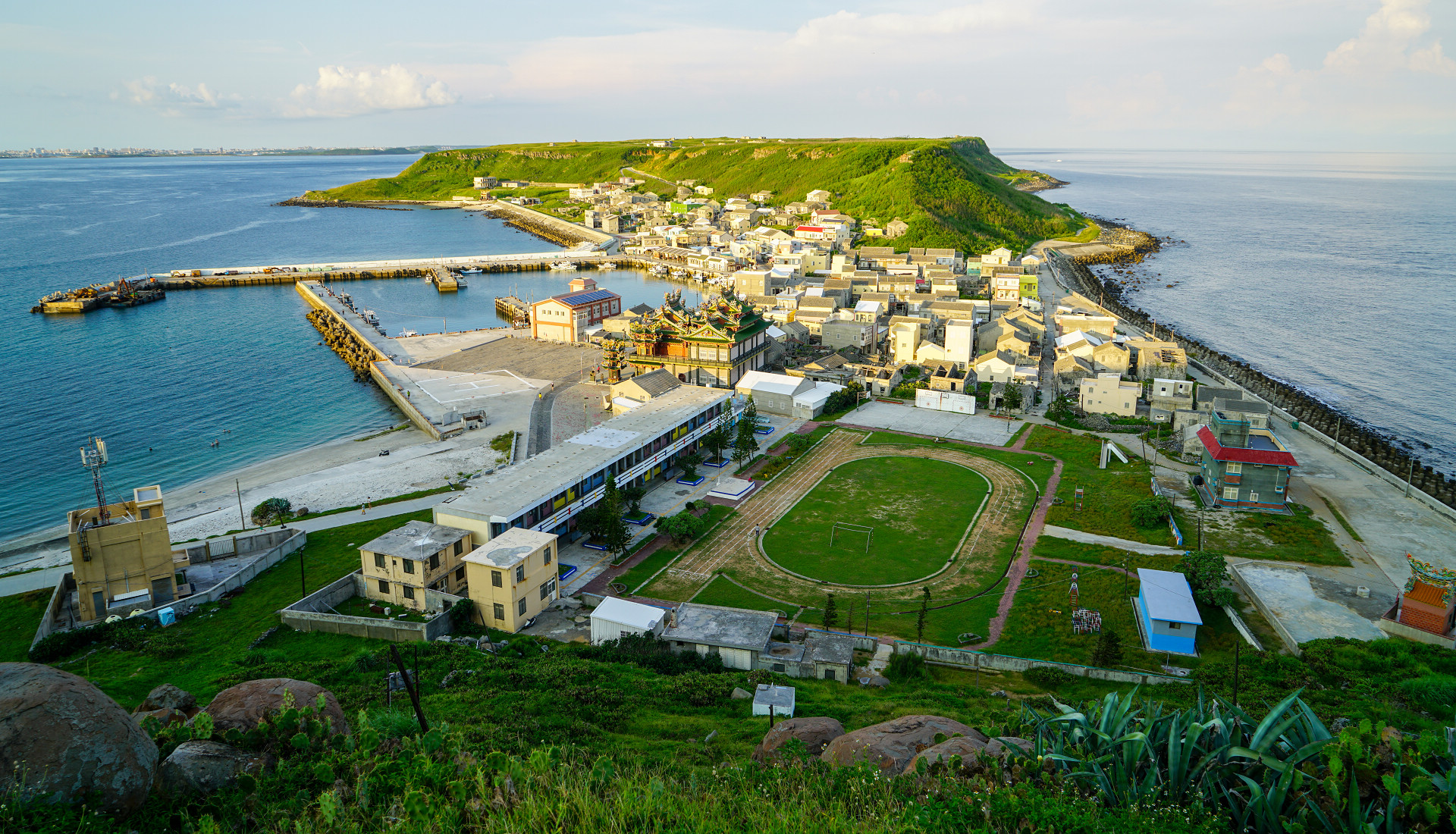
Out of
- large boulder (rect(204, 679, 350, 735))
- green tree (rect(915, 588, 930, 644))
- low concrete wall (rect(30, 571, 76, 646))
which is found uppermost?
large boulder (rect(204, 679, 350, 735))

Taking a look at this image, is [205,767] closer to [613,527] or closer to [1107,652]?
[613,527]

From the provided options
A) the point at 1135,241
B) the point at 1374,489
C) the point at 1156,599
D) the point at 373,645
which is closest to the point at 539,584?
the point at 373,645

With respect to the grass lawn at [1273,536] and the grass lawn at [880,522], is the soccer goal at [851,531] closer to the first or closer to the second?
the grass lawn at [880,522]

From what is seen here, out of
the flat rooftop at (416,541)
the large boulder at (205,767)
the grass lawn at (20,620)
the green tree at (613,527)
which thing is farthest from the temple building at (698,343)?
the large boulder at (205,767)

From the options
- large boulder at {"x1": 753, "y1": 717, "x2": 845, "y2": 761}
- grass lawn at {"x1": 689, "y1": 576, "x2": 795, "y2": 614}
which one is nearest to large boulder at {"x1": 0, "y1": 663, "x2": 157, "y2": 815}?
large boulder at {"x1": 753, "y1": 717, "x2": 845, "y2": 761}

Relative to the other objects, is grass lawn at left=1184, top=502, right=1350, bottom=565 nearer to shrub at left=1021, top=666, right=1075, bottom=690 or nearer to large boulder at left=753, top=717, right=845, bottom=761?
shrub at left=1021, top=666, right=1075, bottom=690
